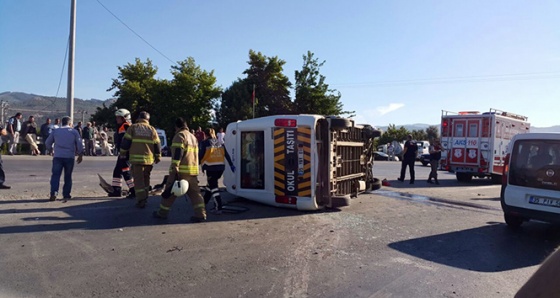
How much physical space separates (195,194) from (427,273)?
3831mm

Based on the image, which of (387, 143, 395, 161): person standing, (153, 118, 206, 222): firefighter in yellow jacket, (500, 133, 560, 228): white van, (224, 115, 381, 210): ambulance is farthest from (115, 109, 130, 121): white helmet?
(387, 143, 395, 161): person standing

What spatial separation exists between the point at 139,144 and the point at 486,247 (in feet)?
19.2

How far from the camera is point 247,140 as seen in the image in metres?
8.75

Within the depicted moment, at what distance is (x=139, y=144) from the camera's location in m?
7.77

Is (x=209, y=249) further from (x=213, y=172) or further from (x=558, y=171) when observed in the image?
(x=558, y=171)

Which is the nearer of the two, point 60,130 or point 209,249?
point 209,249

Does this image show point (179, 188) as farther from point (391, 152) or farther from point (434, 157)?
point (391, 152)

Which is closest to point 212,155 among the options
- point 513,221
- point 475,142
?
point 513,221

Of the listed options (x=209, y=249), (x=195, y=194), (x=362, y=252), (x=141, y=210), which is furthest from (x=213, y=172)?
(x=362, y=252)

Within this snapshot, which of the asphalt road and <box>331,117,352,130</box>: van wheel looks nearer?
the asphalt road

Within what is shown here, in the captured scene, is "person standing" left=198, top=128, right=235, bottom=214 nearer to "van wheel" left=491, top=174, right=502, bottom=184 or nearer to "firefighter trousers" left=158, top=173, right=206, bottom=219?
"firefighter trousers" left=158, top=173, right=206, bottom=219

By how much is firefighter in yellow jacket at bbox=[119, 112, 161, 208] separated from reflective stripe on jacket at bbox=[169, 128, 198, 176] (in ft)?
2.84

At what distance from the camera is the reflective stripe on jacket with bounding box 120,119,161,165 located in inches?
304

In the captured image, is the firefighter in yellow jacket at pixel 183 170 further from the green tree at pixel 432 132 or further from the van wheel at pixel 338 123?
the green tree at pixel 432 132
